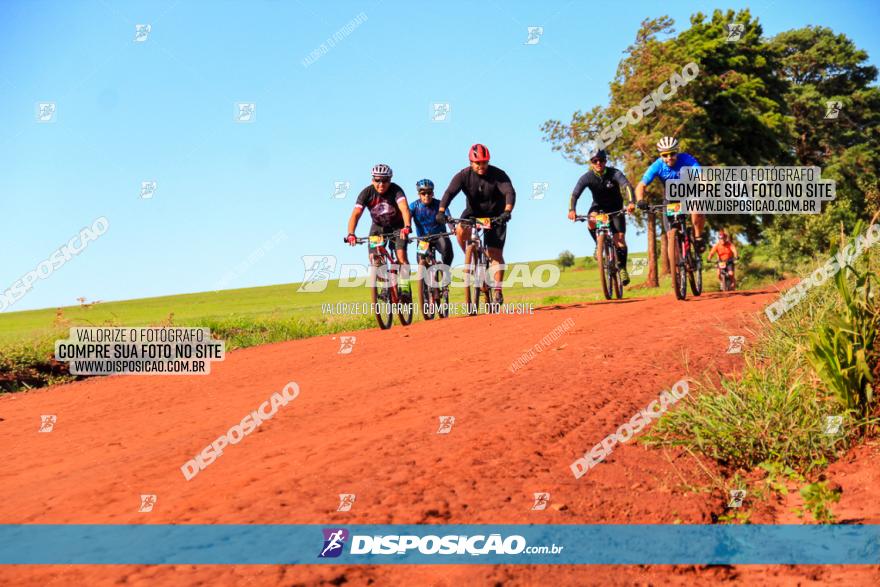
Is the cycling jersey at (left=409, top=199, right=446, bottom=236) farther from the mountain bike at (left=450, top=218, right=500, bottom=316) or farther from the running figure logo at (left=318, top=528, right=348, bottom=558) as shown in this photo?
the running figure logo at (left=318, top=528, right=348, bottom=558)

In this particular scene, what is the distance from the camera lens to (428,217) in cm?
1438

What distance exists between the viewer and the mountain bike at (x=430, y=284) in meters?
13.6

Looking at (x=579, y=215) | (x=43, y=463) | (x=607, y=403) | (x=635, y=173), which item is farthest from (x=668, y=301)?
(x=635, y=173)

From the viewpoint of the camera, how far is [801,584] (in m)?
3.95

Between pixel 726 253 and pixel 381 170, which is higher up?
pixel 381 170

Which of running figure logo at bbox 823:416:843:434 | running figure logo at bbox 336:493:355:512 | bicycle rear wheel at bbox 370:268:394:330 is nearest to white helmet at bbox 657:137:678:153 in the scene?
bicycle rear wheel at bbox 370:268:394:330

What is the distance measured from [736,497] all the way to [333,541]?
8.05ft

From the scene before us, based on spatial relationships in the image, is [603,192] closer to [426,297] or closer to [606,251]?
[606,251]

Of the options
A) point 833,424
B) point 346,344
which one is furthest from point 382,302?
point 833,424

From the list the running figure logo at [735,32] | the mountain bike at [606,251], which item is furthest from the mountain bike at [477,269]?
the running figure logo at [735,32]

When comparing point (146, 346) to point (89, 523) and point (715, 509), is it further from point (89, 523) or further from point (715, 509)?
point (715, 509)

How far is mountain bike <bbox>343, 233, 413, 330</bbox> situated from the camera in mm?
12852

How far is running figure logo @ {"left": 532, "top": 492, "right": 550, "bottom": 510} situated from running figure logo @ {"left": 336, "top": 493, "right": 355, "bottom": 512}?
103 centimetres

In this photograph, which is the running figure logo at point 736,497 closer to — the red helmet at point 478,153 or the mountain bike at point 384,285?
the mountain bike at point 384,285
